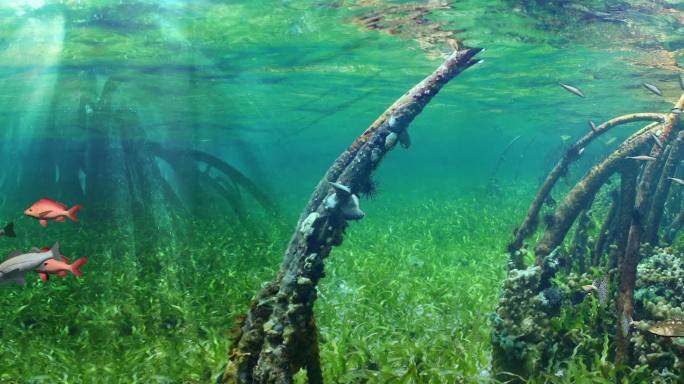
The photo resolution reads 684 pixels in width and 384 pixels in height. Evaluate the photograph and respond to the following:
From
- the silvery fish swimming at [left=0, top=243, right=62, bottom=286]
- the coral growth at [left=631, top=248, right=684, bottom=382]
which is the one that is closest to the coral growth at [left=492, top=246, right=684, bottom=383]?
the coral growth at [left=631, top=248, right=684, bottom=382]

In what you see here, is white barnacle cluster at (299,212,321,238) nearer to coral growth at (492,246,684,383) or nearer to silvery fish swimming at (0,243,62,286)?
silvery fish swimming at (0,243,62,286)

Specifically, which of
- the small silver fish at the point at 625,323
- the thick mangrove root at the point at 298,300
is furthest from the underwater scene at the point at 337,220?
the small silver fish at the point at 625,323

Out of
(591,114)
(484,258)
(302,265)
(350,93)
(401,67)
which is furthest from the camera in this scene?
(591,114)

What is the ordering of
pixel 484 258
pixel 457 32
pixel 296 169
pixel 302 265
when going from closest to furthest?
pixel 302 265 → pixel 484 258 → pixel 457 32 → pixel 296 169

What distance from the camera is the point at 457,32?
15.5 m

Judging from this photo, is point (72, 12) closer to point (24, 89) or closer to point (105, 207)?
point (105, 207)

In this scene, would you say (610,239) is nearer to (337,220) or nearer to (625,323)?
(625,323)

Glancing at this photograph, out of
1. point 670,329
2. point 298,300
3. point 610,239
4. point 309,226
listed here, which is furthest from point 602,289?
point 298,300

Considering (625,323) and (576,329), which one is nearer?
(625,323)

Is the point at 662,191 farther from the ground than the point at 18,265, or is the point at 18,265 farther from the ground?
the point at 18,265

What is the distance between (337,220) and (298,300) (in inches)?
35.0

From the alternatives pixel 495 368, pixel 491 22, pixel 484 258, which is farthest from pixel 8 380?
pixel 491 22

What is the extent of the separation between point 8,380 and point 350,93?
26.1m

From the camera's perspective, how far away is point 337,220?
14.1 feet
